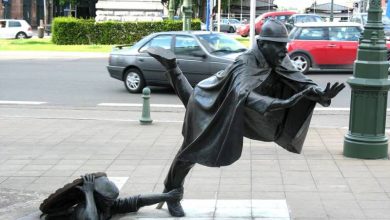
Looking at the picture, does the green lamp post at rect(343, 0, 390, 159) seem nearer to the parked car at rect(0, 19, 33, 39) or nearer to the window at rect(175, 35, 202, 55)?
the window at rect(175, 35, 202, 55)

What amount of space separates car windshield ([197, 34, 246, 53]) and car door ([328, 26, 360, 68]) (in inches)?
198

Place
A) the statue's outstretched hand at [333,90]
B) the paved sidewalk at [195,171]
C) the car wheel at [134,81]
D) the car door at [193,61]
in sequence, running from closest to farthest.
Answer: the statue's outstretched hand at [333,90] → the paved sidewalk at [195,171] → the car door at [193,61] → the car wheel at [134,81]

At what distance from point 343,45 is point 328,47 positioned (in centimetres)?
47

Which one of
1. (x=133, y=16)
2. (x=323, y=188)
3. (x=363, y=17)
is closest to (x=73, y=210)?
(x=323, y=188)

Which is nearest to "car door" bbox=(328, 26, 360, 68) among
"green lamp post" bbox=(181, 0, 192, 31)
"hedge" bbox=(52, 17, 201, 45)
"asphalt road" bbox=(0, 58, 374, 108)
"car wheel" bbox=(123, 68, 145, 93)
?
"asphalt road" bbox=(0, 58, 374, 108)

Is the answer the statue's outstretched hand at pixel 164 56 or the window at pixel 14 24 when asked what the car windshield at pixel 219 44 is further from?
the window at pixel 14 24

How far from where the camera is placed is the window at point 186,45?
48.3ft

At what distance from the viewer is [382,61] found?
7824 mm

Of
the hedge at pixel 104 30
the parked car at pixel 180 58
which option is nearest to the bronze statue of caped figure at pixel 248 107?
the parked car at pixel 180 58

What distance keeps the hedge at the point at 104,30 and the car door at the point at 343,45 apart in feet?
43.5

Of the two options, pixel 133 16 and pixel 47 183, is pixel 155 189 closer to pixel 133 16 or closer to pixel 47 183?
pixel 47 183

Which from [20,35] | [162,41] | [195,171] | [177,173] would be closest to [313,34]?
[162,41]

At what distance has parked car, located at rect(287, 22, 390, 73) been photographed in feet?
63.0

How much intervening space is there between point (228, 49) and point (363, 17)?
1131cm
